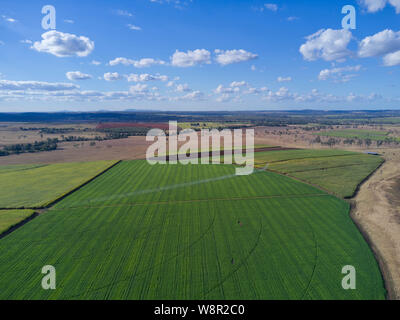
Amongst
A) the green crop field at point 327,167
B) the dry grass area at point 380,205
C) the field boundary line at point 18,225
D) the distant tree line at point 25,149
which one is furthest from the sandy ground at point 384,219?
the distant tree line at point 25,149

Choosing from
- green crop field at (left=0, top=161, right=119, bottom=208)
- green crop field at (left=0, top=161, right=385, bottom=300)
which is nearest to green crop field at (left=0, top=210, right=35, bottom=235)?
green crop field at (left=0, top=161, right=385, bottom=300)

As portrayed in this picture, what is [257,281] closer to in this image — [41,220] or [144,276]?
[144,276]

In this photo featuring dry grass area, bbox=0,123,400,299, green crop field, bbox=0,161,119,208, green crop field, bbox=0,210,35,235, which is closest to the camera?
dry grass area, bbox=0,123,400,299

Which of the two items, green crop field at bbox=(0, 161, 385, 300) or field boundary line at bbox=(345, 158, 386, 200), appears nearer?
green crop field at bbox=(0, 161, 385, 300)

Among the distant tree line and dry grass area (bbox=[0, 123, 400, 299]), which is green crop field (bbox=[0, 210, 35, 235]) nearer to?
dry grass area (bbox=[0, 123, 400, 299])

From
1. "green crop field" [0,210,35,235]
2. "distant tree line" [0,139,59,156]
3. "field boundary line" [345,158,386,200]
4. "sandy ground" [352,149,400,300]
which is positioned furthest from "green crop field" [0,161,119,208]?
"field boundary line" [345,158,386,200]

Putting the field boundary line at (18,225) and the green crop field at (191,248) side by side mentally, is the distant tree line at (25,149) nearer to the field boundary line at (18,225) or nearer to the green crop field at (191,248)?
the green crop field at (191,248)

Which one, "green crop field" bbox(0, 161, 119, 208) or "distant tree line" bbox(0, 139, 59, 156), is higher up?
"distant tree line" bbox(0, 139, 59, 156)

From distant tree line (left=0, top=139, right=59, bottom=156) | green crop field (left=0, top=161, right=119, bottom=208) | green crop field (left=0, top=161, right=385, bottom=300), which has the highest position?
distant tree line (left=0, top=139, right=59, bottom=156)

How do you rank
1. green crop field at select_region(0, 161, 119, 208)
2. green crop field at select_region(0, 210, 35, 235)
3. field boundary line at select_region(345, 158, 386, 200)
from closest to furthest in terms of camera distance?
1. green crop field at select_region(0, 210, 35, 235)
2. green crop field at select_region(0, 161, 119, 208)
3. field boundary line at select_region(345, 158, 386, 200)
